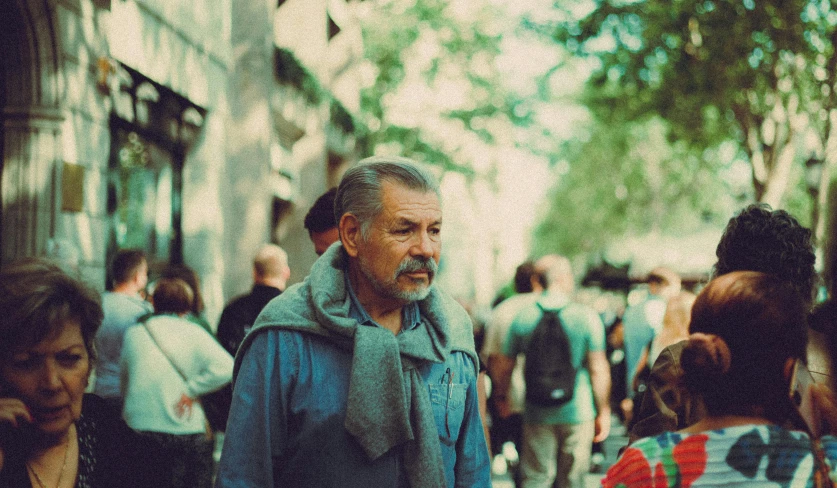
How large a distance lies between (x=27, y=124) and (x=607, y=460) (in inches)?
286

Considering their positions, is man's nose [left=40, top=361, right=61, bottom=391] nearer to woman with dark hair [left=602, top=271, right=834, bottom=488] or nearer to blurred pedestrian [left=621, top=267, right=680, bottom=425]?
woman with dark hair [left=602, top=271, right=834, bottom=488]

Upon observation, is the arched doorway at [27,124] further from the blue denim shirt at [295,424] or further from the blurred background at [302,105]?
the blue denim shirt at [295,424]

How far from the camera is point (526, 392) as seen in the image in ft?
23.3

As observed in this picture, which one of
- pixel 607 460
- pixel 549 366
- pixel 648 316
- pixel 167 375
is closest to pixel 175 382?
pixel 167 375

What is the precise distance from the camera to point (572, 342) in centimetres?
705

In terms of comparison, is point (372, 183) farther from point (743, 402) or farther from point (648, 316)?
point (648, 316)

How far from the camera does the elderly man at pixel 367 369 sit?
271cm

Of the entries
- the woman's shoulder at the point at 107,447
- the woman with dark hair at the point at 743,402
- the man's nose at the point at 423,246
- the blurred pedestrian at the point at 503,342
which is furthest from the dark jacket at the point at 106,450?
the blurred pedestrian at the point at 503,342

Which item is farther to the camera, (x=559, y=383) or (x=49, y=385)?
(x=559, y=383)

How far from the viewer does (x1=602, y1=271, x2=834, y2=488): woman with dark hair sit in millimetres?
2168

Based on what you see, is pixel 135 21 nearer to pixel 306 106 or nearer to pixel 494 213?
pixel 306 106

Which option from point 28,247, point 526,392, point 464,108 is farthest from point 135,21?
point 464,108

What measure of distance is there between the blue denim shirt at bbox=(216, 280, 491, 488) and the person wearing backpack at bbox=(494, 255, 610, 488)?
430 cm

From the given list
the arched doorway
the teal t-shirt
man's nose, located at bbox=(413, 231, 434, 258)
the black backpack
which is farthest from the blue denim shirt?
the arched doorway
